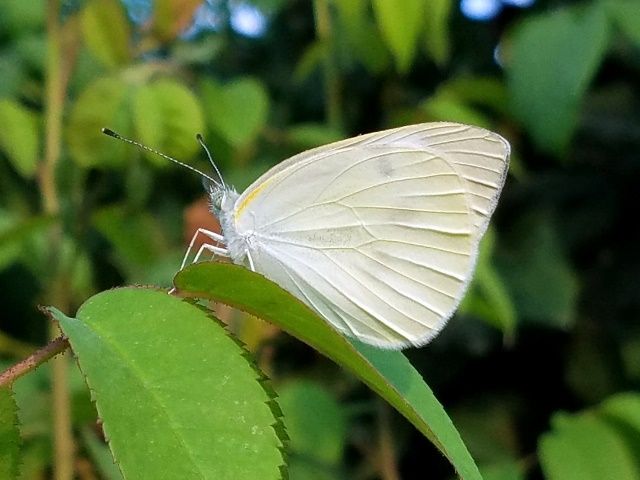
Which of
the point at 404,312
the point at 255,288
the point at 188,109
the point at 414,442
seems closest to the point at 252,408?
the point at 255,288

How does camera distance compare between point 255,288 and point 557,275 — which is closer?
point 255,288

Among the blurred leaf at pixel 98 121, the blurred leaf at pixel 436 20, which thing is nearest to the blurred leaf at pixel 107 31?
the blurred leaf at pixel 98 121

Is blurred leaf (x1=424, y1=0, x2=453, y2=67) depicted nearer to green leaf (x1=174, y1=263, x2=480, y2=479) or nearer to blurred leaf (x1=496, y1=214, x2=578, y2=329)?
blurred leaf (x1=496, y1=214, x2=578, y2=329)

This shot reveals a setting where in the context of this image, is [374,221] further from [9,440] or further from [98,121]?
[9,440]

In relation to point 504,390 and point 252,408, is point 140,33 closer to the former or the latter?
point 504,390

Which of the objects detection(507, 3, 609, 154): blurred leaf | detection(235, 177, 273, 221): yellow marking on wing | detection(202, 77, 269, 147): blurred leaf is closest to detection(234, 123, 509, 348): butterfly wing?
detection(235, 177, 273, 221): yellow marking on wing

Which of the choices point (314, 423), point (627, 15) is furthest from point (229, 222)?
point (627, 15)

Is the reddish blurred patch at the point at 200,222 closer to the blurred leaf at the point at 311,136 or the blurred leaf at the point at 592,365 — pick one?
the blurred leaf at the point at 311,136
